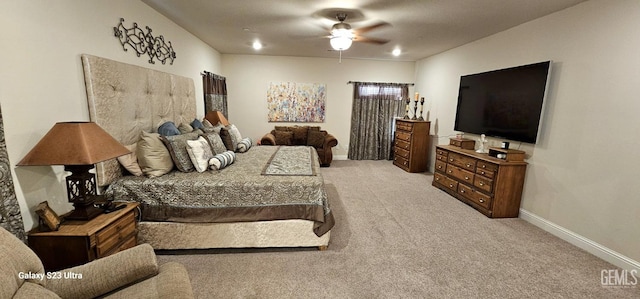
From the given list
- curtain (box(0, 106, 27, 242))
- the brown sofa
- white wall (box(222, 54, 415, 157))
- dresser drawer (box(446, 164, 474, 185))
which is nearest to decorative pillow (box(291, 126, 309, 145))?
the brown sofa

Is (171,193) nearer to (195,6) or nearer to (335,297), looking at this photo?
(335,297)

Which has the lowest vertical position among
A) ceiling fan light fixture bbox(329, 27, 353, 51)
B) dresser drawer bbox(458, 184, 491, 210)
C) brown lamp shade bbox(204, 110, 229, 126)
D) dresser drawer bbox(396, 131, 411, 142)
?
dresser drawer bbox(458, 184, 491, 210)

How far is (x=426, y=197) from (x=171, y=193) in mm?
3311

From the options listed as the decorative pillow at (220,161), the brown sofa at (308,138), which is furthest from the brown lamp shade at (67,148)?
the brown sofa at (308,138)

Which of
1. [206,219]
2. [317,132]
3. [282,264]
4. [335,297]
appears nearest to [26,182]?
[206,219]

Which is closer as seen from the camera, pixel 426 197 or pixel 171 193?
pixel 171 193

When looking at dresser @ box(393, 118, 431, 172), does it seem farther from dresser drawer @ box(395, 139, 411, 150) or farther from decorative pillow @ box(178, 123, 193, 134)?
decorative pillow @ box(178, 123, 193, 134)

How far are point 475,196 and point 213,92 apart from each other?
4.45 m

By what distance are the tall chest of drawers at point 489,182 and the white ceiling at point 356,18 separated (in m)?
1.66

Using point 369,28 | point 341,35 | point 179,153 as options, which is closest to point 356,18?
point 341,35

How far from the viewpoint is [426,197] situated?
391 cm

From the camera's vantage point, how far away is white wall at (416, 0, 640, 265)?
7.41 ft

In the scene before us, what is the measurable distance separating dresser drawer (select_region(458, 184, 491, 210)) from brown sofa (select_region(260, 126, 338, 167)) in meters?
2.58

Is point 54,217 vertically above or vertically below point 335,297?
above
